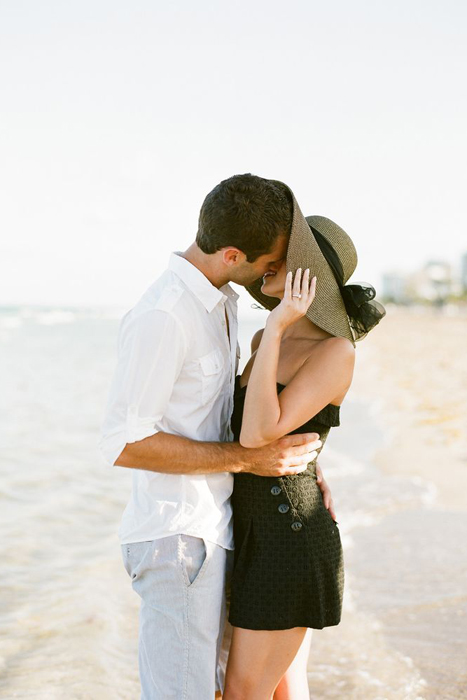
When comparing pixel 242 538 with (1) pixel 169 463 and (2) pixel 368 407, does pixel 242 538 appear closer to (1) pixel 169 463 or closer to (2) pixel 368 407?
(1) pixel 169 463

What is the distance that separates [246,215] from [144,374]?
0.62 m

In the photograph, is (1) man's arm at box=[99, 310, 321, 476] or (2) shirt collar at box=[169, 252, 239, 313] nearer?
(1) man's arm at box=[99, 310, 321, 476]

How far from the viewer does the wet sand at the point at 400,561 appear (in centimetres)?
402

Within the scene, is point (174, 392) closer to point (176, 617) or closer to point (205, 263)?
Result: point (205, 263)

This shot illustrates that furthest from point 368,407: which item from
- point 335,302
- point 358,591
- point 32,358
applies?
point 32,358

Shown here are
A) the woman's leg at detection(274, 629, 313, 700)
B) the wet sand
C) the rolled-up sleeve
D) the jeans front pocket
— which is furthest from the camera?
the wet sand

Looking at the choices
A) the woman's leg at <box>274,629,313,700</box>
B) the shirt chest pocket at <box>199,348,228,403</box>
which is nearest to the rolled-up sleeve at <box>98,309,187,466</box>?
the shirt chest pocket at <box>199,348,228,403</box>

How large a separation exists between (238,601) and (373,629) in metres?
2.20

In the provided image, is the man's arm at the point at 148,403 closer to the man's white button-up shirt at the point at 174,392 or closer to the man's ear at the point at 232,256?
the man's white button-up shirt at the point at 174,392

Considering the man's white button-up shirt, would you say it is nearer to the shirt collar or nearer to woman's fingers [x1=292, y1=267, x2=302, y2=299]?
the shirt collar

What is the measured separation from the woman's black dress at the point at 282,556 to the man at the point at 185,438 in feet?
0.29

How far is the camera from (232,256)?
255cm

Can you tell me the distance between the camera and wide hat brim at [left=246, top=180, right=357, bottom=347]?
2.57 meters

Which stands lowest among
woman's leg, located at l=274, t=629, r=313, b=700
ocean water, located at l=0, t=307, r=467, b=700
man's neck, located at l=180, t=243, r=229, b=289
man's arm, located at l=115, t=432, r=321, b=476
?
ocean water, located at l=0, t=307, r=467, b=700
